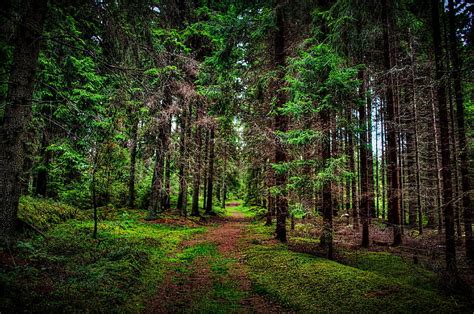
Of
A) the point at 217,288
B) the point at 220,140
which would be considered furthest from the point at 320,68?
the point at 220,140

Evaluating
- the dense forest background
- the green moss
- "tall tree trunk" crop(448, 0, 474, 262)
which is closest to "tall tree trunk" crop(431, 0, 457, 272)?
the dense forest background

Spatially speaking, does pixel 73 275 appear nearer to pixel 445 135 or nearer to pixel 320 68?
pixel 320 68

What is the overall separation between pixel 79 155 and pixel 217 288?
7.93 meters

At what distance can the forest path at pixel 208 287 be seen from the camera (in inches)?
203

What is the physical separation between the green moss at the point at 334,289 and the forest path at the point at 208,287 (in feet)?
1.50

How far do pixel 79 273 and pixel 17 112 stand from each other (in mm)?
4193

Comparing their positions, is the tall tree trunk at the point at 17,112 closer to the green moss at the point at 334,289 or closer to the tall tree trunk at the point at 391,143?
the green moss at the point at 334,289

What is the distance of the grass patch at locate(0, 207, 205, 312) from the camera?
401 cm

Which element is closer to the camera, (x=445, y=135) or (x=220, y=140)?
(x=445, y=135)

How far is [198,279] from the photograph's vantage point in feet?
22.3

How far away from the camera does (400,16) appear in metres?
10.1

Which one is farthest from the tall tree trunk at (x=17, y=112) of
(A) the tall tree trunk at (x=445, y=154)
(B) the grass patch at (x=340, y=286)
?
(A) the tall tree trunk at (x=445, y=154)

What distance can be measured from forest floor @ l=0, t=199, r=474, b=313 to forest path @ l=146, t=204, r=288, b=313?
24mm

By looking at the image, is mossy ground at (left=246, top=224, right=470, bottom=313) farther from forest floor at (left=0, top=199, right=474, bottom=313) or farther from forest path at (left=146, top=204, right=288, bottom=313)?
forest path at (left=146, top=204, right=288, bottom=313)
